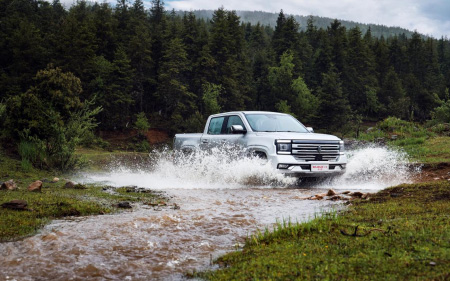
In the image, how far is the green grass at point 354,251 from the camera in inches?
115

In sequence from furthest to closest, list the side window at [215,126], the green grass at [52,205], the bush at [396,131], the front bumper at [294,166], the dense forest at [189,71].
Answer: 1. the dense forest at [189,71]
2. the bush at [396,131]
3. the side window at [215,126]
4. the front bumper at [294,166]
5. the green grass at [52,205]

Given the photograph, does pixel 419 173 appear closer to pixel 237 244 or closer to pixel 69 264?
pixel 237 244

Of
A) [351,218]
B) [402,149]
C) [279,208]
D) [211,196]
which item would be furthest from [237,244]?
[402,149]

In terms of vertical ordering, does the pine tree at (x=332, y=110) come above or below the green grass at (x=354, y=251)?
above

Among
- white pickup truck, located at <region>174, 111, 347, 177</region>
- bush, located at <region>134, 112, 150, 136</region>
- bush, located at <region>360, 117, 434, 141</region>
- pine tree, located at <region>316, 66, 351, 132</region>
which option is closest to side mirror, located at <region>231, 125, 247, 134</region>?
→ white pickup truck, located at <region>174, 111, 347, 177</region>

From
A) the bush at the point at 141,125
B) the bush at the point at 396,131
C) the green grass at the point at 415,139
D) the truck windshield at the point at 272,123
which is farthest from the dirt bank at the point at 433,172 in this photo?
the bush at the point at 141,125

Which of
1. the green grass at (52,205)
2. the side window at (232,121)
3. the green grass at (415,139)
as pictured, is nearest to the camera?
the green grass at (52,205)

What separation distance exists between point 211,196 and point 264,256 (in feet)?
15.6

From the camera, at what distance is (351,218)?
4.99 metres

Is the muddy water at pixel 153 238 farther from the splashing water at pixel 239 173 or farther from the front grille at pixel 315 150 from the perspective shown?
the front grille at pixel 315 150

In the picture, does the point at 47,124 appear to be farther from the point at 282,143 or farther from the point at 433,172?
the point at 433,172

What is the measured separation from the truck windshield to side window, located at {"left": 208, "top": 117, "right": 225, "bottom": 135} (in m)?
1.14

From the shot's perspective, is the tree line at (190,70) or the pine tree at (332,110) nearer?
the tree line at (190,70)

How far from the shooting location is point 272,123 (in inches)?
454
